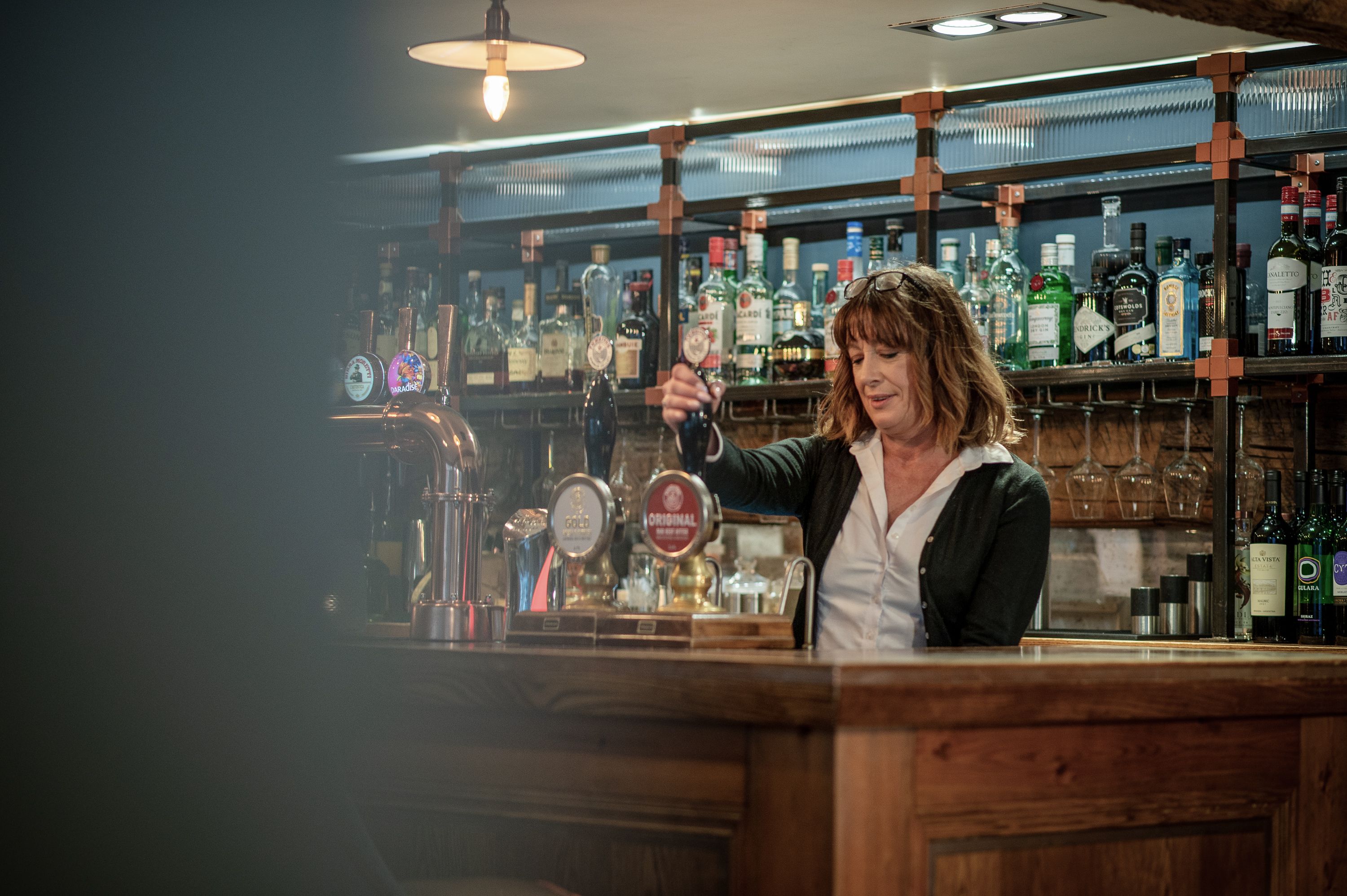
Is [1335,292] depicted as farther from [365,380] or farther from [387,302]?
[387,302]

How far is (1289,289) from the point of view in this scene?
3.41 metres

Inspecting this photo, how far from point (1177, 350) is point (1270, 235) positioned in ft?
1.67

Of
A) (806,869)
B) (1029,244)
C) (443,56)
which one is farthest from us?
(1029,244)

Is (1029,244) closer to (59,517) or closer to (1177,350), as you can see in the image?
(1177,350)

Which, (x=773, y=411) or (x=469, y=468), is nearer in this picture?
(x=469, y=468)

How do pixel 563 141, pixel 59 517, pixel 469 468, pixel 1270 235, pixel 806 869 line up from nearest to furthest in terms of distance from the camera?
pixel 59 517 → pixel 806 869 → pixel 469 468 → pixel 1270 235 → pixel 563 141

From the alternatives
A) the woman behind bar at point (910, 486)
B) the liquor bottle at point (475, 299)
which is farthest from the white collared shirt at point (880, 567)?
the liquor bottle at point (475, 299)

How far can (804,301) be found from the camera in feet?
13.9

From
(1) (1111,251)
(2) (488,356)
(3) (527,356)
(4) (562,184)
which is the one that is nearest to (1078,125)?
(1) (1111,251)

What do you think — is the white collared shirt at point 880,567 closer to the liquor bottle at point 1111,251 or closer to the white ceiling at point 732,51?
the white ceiling at point 732,51

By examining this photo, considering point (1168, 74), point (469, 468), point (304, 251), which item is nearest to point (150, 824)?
point (304, 251)

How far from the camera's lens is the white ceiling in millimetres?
3316

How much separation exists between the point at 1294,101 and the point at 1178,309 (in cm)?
54

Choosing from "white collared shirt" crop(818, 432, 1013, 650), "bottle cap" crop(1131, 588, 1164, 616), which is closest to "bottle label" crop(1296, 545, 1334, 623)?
"bottle cap" crop(1131, 588, 1164, 616)
